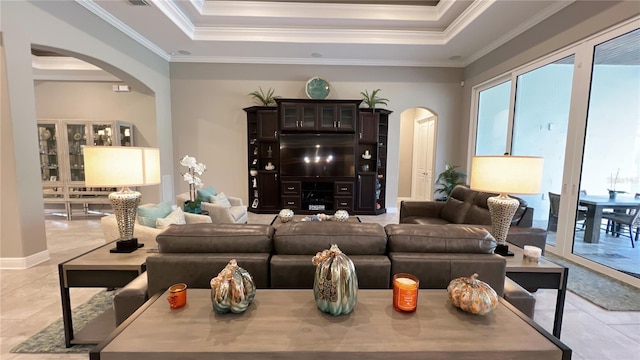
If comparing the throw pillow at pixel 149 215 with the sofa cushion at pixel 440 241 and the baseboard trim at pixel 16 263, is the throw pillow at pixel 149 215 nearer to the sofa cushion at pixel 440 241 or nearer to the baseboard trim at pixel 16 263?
the baseboard trim at pixel 16 263

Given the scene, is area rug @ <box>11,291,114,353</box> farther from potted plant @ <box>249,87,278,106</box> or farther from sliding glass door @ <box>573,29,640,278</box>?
sliding glass door @ <box>573,29,640,278</box>

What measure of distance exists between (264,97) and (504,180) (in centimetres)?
503

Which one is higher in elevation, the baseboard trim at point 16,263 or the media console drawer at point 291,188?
the media console drawer at point 291,188

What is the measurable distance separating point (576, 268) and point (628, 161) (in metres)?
1.30

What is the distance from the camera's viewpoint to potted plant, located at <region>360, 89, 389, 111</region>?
19.1 feet

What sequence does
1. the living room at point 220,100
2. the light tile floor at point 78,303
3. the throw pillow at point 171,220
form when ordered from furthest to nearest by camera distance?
the living room at point 220,100, the throw pillow at point 171,220, the light tile floor at point 78,303

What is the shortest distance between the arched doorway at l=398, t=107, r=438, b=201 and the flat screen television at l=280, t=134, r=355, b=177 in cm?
209

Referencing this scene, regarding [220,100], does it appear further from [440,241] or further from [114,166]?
[440,241]

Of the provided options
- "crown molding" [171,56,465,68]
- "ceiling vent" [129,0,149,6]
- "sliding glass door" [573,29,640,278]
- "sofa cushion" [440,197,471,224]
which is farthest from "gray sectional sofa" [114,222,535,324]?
"crown molding" [171,56,465,68]

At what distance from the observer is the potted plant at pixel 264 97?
5827 mm

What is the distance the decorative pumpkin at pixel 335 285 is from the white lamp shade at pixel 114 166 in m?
1.58

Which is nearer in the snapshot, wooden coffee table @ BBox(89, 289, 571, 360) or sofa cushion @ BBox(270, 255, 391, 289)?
wooden coffee table @ BBox(89, 289, 571, 360)

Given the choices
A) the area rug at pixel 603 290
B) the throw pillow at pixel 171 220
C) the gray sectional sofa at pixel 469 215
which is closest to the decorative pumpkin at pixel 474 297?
the gray sectional sofa at pixel 469 215

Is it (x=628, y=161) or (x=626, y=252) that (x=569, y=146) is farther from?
(x=626, y=252)
